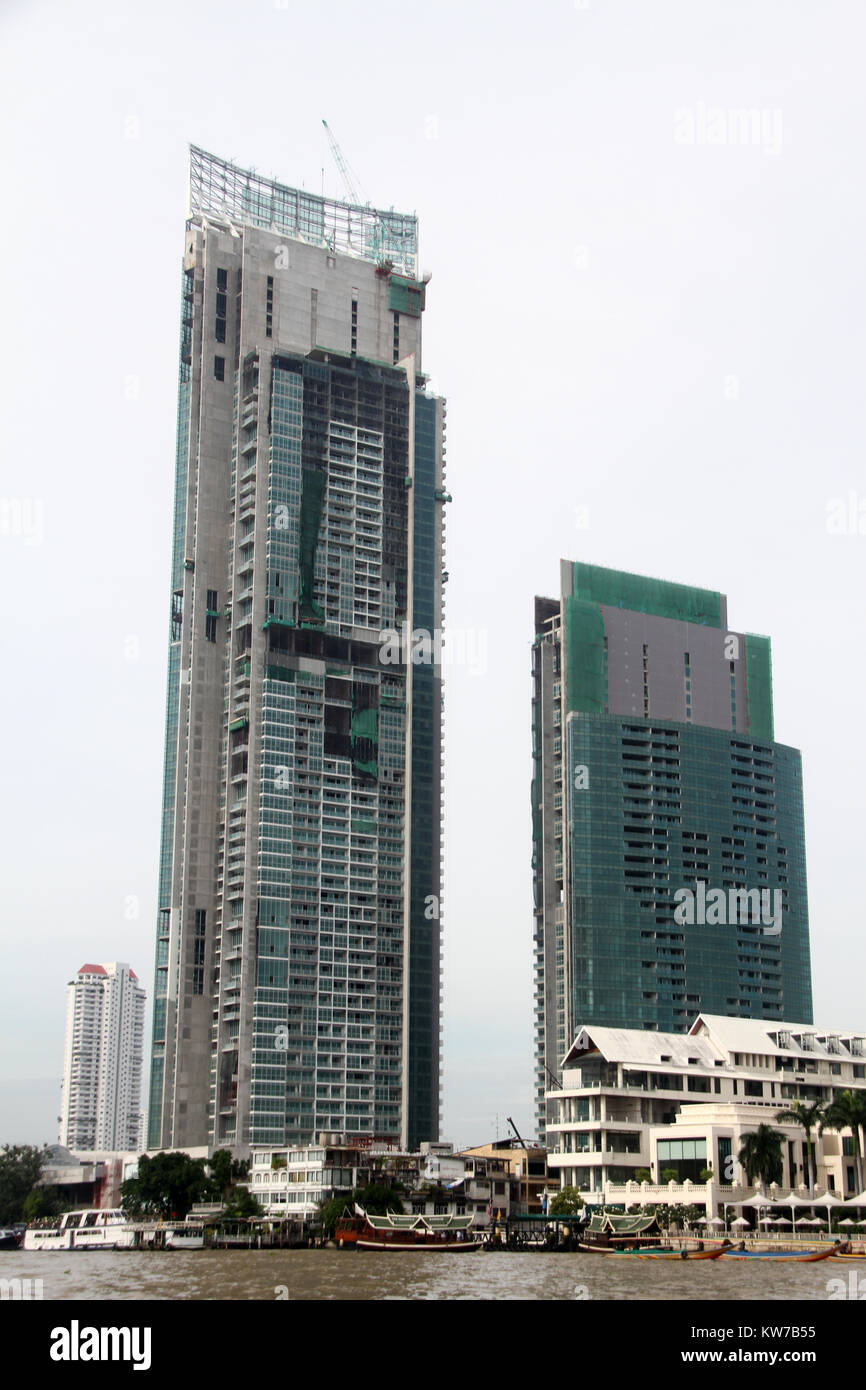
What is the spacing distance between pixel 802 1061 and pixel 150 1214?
253 feet

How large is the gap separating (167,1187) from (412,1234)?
52582 mm

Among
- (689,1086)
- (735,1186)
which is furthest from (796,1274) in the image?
(689,1086)

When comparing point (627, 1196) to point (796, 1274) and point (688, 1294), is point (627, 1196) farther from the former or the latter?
point (688, 1294)

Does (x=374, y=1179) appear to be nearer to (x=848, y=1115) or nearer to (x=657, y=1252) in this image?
(x=848, y=1115)

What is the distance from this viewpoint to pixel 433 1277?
93938 millimetres

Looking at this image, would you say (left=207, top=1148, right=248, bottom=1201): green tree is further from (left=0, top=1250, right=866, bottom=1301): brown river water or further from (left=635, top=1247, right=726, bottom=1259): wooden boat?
(left=635, top=1247, right=726, bottom=1259): wooden boat

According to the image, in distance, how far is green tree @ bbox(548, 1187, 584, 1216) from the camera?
152 metres

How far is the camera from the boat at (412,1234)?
433 feet

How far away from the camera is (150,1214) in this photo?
18250cm

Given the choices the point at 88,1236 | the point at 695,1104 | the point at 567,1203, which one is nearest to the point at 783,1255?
the point at 567,1203

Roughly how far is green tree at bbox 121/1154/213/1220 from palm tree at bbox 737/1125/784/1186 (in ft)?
227

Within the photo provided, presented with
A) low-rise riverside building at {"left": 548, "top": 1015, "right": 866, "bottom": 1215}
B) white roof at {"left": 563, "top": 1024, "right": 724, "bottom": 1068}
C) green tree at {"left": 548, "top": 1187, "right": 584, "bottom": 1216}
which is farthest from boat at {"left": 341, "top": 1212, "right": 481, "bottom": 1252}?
white roof at {"left": 563, "top": 1024, "right": 724, "bottom": 1068}
